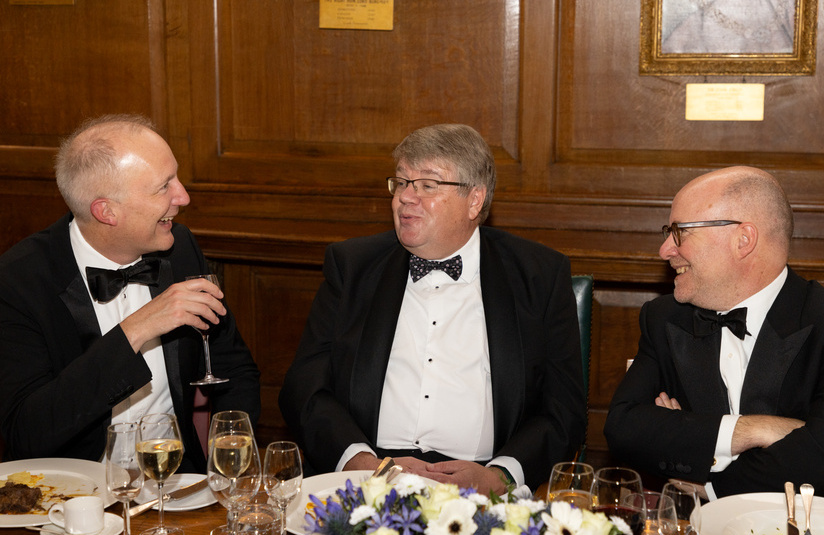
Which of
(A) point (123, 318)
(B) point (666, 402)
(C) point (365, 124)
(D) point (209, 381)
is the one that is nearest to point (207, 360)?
(D) point (209, 381)

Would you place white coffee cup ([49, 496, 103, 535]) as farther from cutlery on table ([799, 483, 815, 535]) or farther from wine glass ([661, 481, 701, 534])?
cutlery on table ([799, 483, 815, 535])

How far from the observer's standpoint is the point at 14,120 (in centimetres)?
467

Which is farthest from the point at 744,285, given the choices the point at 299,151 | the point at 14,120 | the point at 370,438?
the point at 14,120

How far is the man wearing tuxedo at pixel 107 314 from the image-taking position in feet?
7.41

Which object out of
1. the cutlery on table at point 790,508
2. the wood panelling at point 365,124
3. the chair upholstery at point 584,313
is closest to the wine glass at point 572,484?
the cutlery on table at point 790,508

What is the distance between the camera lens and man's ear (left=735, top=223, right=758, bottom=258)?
2410 millimetres

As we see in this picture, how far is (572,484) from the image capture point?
1489 millimetres

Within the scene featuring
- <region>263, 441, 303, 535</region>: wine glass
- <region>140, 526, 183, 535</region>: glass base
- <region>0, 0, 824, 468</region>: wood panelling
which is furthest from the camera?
<region>0, 0, 824, 468</region>: wood panelling

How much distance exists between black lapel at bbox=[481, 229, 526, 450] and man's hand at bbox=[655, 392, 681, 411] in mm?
399

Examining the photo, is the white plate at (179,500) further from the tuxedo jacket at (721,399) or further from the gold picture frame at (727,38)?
the gold picture frame at (727,38)

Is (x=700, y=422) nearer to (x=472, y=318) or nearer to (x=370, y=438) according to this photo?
(x=472, y=318)

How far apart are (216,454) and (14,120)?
365 cm

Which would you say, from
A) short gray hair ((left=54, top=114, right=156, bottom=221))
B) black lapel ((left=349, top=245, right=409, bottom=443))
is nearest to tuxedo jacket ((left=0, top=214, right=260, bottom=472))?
short gray hair ((left=54, top=114, right=156, bottom=221))

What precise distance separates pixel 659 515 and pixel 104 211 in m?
1.79
